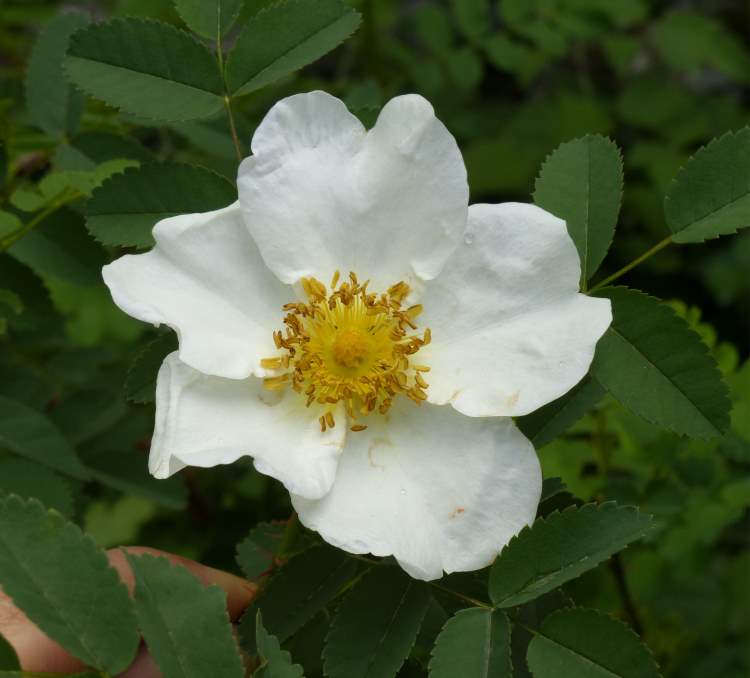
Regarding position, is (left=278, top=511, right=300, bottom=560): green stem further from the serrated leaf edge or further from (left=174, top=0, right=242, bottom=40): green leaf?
(left=174, top=0, right=242, bottom=40): green leaf

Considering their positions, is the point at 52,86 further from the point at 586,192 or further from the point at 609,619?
the point at 609,619

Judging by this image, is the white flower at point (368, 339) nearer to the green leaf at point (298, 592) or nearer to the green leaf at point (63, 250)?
the green leaf at point (298, 592)

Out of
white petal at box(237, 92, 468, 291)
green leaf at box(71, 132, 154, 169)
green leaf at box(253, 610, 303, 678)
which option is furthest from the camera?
green leaf at box(71, 132, 154, 169)

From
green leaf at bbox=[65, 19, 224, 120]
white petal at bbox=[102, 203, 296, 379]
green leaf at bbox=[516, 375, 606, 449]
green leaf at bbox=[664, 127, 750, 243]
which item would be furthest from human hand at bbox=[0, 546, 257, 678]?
green leaf at bbox=[664, 127, 750, 243]

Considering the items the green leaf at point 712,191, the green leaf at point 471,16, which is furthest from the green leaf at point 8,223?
the green leaf at point 471,16

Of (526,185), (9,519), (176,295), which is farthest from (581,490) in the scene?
(526,185)

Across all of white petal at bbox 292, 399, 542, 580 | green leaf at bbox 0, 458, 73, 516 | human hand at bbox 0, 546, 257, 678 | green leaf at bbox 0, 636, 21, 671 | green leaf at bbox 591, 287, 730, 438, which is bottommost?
green leaf at bbox 0, 458, 73, 516

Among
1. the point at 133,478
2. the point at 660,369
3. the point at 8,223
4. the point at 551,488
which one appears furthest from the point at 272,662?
the point at 133,478
